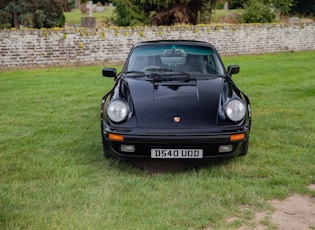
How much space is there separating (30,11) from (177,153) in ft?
54.3

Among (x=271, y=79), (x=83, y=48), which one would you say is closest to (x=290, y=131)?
(x=271, y=79)

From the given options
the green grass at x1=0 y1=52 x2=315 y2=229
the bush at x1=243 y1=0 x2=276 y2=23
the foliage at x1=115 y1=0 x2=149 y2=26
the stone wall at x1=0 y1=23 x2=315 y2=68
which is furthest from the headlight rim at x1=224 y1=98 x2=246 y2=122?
the bush at x1=243 y1=0 x2=276 y2=23

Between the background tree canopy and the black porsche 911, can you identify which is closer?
the black porsche 911

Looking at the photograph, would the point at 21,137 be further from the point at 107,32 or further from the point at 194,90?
the point at 107,32

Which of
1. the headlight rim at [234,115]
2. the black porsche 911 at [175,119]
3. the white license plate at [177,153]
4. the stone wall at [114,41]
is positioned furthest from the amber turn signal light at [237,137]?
the stone wall at [114,41]

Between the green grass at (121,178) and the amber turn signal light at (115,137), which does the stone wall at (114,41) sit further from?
the amber turn signal light at (115,137)

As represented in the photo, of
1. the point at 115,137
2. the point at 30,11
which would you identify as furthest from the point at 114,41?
the point at 115,137

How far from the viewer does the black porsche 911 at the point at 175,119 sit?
4.21 m

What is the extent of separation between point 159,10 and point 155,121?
1703 cm

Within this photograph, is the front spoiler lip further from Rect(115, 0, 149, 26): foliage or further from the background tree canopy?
Rect(115, 0, 149, 26): foliage

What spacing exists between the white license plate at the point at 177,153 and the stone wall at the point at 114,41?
10692mm

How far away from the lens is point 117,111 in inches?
174

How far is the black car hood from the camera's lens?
4.31 m

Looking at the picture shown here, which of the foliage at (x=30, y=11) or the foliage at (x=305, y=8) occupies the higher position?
the foliage at (x=305, y=8)
